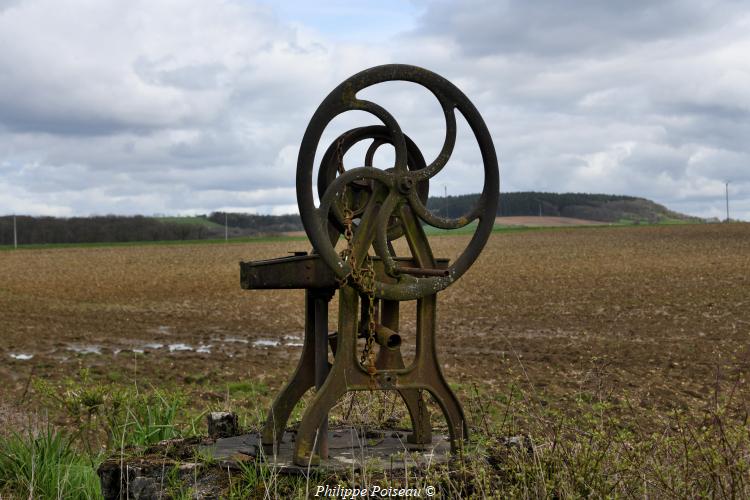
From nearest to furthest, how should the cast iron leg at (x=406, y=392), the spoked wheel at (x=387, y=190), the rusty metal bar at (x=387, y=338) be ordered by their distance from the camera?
the spoked wheel at (x=387, y=190)
the rusty metal bar at (x=387, y=338)
the cast iron leg at (x=406, y=392)

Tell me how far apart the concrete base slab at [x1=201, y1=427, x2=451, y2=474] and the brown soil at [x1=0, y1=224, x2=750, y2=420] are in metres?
1.09

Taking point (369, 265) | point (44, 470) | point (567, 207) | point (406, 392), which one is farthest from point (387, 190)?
point (567, 207)

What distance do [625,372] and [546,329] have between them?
14.9 feet

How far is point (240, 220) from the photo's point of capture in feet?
322

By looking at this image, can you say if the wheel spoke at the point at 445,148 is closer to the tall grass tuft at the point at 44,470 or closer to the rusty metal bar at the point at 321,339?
the rusty metal bar at the point at 321,339

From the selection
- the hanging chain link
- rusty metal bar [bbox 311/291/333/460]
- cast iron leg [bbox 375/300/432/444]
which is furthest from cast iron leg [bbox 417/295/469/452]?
rusty metal bar [bbox 311/291/333/460]

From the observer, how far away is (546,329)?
15.9m

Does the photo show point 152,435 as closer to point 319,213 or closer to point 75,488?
point 75,488

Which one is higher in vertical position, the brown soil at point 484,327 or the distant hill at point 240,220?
the distant hill at point 240,220

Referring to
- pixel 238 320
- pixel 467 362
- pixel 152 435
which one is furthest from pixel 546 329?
pixel 152 435

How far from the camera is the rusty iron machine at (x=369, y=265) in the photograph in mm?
4844

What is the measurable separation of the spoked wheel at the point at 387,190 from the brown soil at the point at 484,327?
1313 millimetres

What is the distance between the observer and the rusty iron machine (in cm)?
484

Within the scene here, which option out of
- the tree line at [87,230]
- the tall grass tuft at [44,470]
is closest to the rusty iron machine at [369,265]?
the tall grass tuft at [44,470]
